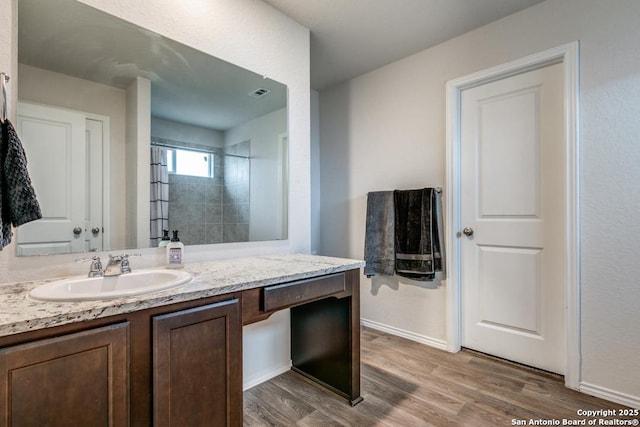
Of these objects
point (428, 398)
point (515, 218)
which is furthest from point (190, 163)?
point (515, 218)

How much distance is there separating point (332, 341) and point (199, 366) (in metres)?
0.92

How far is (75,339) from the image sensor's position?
85 centimetres

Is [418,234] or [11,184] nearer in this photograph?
[11,184]

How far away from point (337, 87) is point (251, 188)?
1735 mm

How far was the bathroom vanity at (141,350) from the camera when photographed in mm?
794

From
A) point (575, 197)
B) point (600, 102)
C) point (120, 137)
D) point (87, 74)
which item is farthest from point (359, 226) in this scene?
point (87, 74)

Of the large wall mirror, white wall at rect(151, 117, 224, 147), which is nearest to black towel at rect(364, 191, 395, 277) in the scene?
the large wall mirror

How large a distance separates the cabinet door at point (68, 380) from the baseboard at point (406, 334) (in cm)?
213

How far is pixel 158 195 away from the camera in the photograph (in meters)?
1.58

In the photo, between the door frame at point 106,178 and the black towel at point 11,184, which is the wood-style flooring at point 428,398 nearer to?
the door frame at point 106,178

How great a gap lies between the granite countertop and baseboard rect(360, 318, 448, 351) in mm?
1201

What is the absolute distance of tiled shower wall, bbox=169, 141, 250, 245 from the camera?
1.66 m

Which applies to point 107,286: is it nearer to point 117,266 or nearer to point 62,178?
point 117,266

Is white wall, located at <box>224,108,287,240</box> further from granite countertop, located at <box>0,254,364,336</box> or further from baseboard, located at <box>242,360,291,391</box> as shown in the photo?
baseboard, located at <box>242,360,291,391</box>
